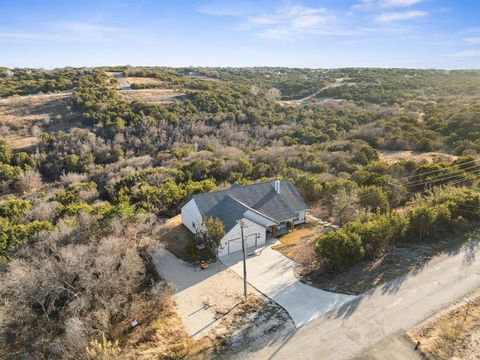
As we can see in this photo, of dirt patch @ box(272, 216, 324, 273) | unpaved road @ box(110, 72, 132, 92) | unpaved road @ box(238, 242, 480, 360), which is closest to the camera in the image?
unpaved road @ box(238, 242, 480, 360)

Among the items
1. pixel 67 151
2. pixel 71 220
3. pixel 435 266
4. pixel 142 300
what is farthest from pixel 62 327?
pixel 67 151

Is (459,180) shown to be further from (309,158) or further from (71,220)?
(71,220)

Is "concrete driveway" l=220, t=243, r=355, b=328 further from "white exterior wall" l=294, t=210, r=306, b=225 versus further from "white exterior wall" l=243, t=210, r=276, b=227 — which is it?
"white exterior wall" l=294, t=210, r=306, b=225

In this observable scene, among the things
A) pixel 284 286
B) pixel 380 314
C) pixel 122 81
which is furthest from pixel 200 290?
pixel 122 81

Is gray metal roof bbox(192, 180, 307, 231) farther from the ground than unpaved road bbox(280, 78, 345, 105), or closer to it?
closer to it

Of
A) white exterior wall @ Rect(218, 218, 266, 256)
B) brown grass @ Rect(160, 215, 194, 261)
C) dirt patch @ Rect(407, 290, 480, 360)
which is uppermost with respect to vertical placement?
white exterior wall @ Rect(218, 218, 266, 256)

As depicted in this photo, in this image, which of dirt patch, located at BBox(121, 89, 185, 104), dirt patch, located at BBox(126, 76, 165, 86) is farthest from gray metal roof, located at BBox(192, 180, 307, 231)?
dirt patch, located at BBox(126, 76, 165, 86)
